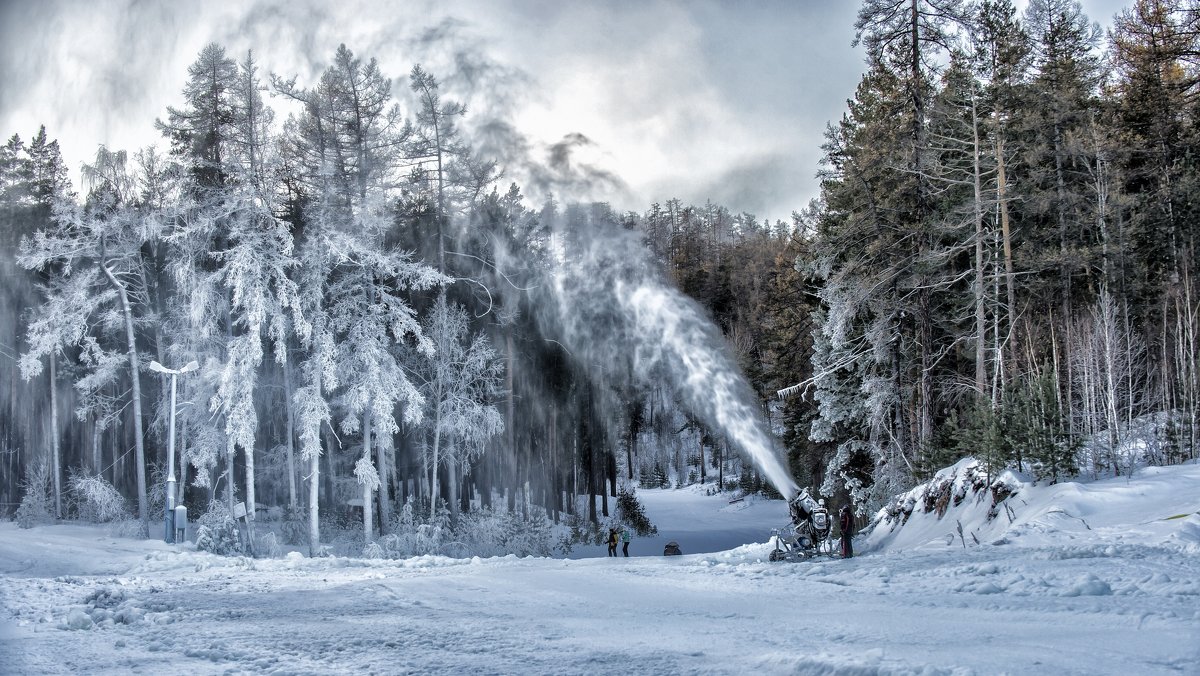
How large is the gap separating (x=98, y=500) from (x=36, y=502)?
12.6 ft

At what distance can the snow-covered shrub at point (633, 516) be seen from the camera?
3603 centimetres

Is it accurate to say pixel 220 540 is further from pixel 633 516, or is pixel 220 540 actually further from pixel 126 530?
pixel 633 516

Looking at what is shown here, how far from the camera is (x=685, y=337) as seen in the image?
32562mm

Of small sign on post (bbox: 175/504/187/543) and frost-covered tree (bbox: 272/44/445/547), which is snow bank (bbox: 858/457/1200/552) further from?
small sign on post (bbox: 175/504/187/543)

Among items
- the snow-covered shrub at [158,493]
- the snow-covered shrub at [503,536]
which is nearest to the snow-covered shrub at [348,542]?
the snow-covered shrub at [503,536]

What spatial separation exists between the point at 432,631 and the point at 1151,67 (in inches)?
1260

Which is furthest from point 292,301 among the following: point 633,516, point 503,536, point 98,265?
point 633,516

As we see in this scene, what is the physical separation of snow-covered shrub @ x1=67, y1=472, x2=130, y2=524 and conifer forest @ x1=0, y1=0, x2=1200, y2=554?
0.24 m

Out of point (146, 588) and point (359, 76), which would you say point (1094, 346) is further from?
point (359, 76)

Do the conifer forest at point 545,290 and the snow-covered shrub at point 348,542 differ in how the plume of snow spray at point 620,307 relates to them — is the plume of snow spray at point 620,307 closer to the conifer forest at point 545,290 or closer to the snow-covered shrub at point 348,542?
the conifer forest at point 545,290

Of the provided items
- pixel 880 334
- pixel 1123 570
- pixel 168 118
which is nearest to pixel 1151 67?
pixel 880 334

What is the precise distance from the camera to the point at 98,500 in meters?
26.4

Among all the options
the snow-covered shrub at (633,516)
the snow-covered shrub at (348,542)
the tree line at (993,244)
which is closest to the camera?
the tree line at (993,244)

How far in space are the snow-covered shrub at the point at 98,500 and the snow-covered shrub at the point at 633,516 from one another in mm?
21088
